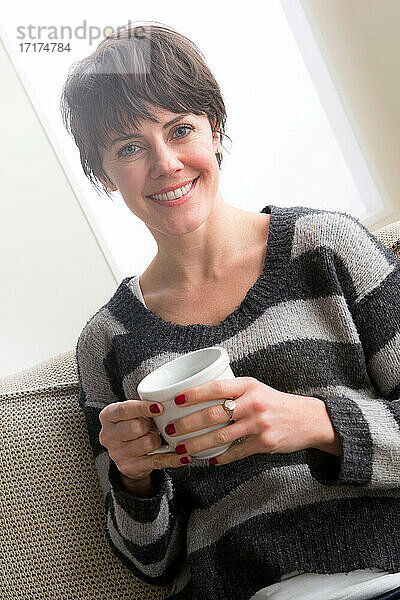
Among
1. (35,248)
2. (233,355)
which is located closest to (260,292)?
(233,355)

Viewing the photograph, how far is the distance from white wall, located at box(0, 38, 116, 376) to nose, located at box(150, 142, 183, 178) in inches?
76.0

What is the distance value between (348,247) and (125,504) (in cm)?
49

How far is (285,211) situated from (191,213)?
0.51 feet

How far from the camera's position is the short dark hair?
1.11 m

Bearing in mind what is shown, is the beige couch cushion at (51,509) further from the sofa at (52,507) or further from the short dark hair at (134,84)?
the short dark hair at (134,84)

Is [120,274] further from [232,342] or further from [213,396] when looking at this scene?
[213,396]

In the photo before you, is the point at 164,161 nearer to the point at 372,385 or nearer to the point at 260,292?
the point at 260,292

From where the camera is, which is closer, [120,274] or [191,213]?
[191,213]

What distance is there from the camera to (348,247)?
1.06 meters

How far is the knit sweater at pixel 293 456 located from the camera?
3.14 ft

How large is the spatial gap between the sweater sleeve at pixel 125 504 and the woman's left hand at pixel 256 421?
26cm

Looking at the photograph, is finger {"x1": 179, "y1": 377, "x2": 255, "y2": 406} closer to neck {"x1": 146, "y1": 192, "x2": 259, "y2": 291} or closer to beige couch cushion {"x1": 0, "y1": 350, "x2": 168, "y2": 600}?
neck {"x1": 146, "y1": 192, "x2": 259, "y2": 291}

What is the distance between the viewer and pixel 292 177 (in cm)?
341

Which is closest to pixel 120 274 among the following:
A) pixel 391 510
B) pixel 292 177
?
pixel 292 177
